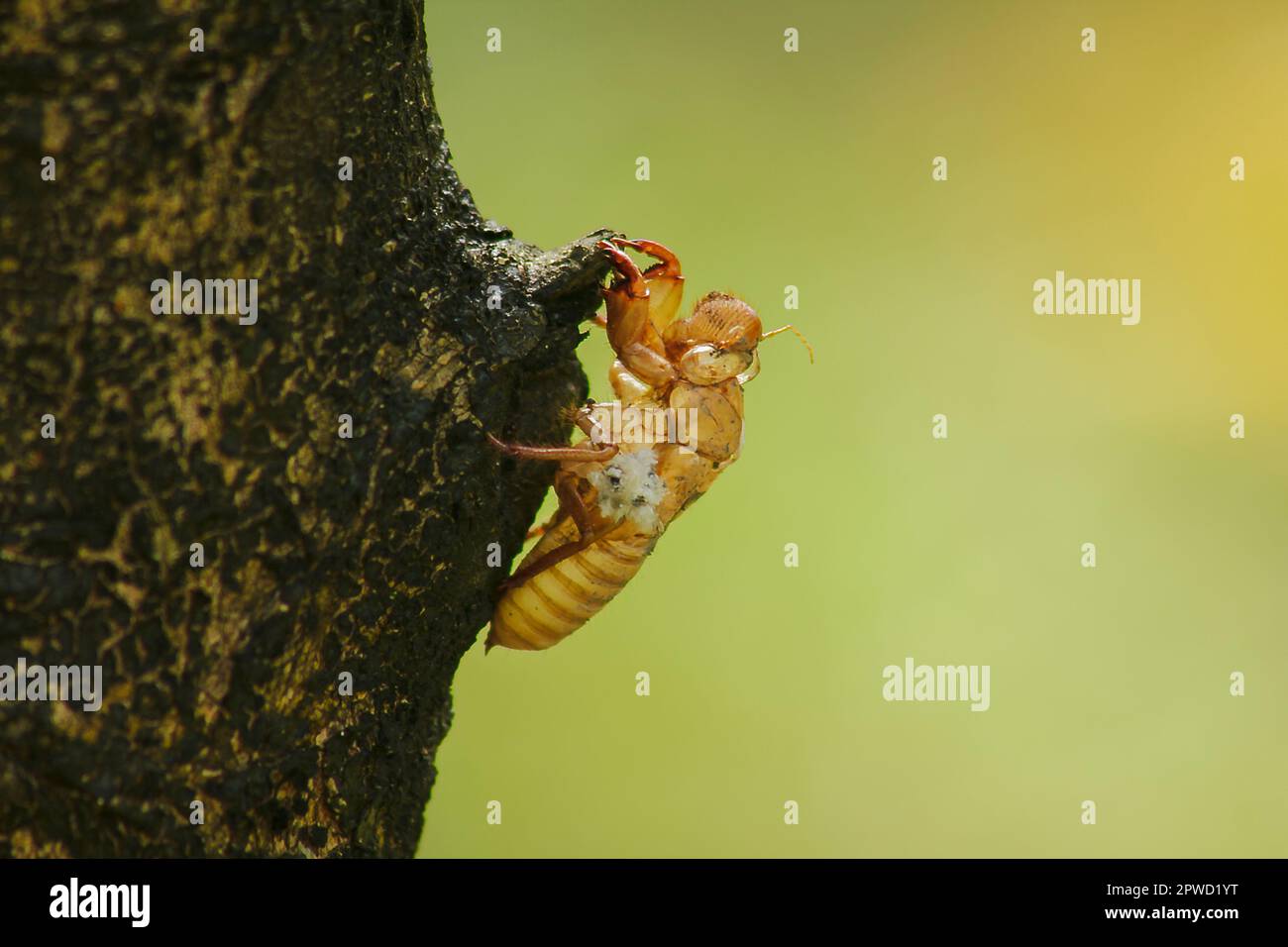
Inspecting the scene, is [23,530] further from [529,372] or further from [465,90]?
[465,90]

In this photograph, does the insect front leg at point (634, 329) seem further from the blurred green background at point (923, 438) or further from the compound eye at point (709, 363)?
the blurred green background at point (923, 438)

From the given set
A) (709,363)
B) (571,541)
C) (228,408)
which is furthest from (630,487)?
→ (228,408)

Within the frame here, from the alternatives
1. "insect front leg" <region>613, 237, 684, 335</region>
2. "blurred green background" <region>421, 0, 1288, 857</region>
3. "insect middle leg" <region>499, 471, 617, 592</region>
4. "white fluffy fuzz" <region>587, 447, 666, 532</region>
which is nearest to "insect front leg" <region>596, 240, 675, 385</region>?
"insect front leg" <region>613, 237, 684, 335</region>

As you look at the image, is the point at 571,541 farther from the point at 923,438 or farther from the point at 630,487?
the point at 923,438

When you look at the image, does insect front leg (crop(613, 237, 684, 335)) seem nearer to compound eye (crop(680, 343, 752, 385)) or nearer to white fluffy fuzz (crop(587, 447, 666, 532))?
compound eye (crop(680, 343, 752, 385))

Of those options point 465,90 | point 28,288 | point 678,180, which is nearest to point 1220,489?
point 678,180

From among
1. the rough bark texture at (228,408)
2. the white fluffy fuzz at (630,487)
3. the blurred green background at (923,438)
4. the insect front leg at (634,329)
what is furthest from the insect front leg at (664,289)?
the blurred green background at (923,438)
